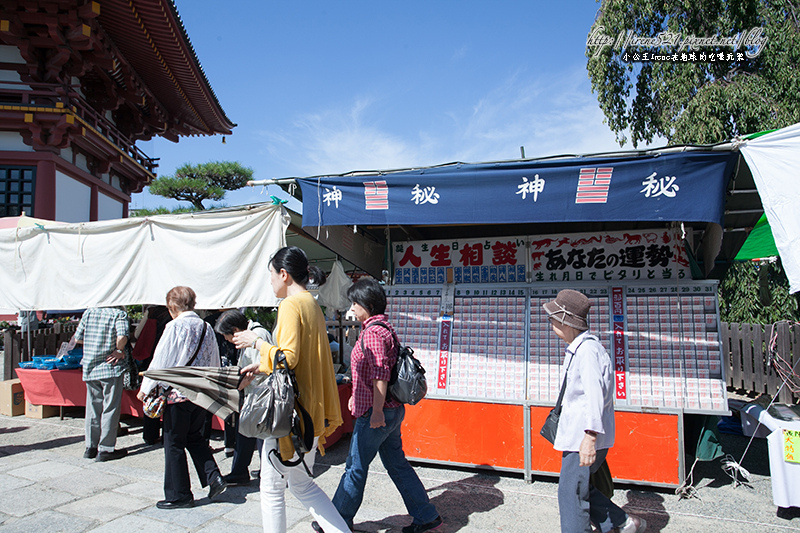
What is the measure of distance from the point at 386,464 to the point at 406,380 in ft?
2.20

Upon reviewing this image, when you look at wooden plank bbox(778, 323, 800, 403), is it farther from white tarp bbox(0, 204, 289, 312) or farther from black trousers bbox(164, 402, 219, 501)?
black trousers bbox(164, 402, 219, 501)

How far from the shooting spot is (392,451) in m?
3.34

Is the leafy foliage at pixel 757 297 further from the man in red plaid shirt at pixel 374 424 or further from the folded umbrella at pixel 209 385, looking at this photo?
the folded umbrella at pixel 209 385

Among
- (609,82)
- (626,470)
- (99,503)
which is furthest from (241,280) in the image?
(609,82)

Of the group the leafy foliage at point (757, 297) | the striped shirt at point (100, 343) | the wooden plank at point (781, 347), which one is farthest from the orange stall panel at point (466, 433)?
the leafy foliage at point (757, 297)

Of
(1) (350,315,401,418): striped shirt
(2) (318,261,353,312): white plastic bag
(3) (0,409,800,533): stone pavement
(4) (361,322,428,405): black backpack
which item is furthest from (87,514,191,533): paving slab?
(2) (318,261,353,312): white plastic bag

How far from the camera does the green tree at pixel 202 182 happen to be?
26.0 m

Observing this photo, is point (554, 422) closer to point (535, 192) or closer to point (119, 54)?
point (535, 192)

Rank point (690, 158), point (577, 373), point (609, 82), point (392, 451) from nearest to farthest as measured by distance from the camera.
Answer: point (577, 373), point (392, 451), point (690, 158), point (609, 82)

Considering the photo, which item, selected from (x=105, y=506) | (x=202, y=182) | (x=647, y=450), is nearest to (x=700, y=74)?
(x=647, y=450)

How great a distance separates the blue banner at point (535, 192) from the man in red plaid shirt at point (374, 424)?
1.29 metres

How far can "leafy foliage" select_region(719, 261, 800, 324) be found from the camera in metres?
9.58

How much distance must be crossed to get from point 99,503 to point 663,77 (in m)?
12.1

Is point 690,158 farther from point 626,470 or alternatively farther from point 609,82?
point 609,82
